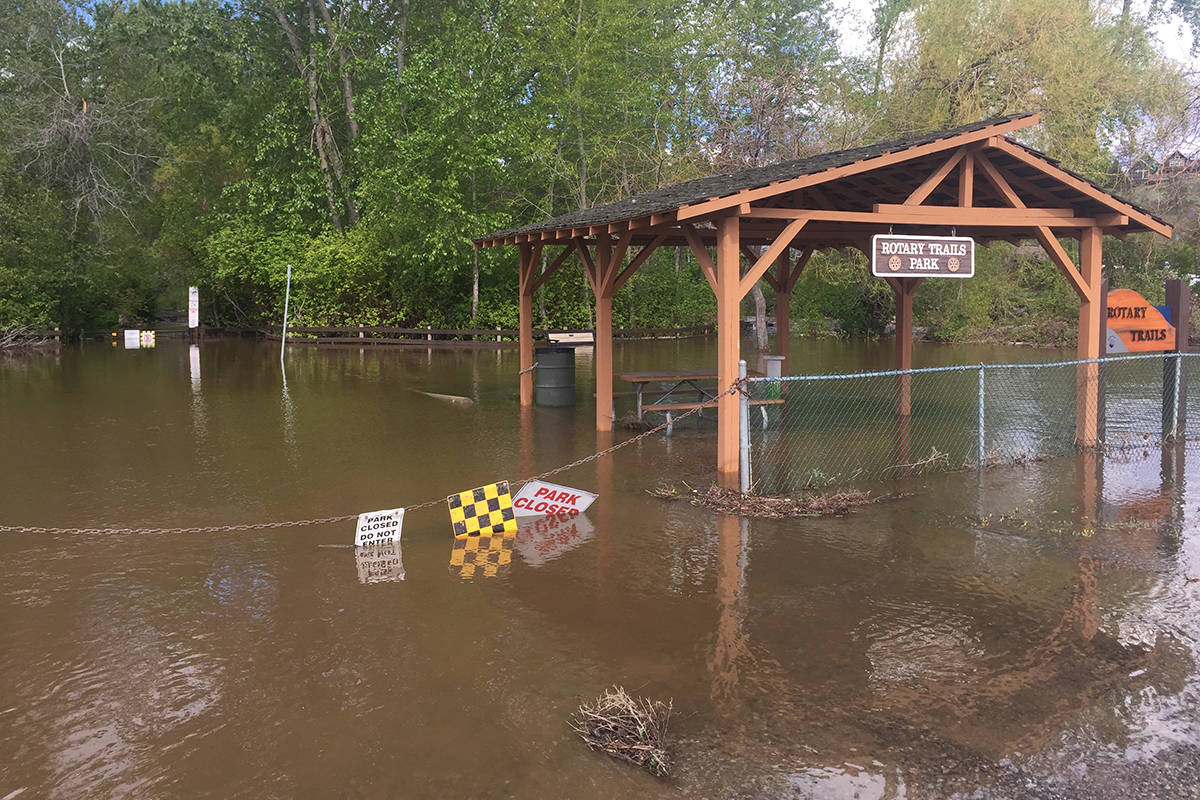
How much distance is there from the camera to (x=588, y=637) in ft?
17.5

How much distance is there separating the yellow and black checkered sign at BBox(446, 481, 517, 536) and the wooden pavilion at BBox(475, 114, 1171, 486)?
2.53 meters

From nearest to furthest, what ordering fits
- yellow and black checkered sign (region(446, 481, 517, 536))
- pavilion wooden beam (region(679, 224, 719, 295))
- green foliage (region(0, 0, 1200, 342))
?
1. yellow and black checkered sign (region(446, 481, 517, 536))
2. pavilion wooden beam (region(679, 224, 719, 295))
3. green foliage (region(0, 0, 1200, 342))

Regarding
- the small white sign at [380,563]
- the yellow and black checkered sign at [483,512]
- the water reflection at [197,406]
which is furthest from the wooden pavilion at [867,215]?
the water reflection at [197,406]

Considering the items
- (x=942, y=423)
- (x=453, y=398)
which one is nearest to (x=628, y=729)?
(x=942, y=423)

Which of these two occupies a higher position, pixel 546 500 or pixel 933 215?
pixel 933 215

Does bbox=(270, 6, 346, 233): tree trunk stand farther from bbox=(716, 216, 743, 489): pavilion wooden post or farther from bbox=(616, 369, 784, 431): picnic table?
bbox=(716, 216, 743, 489): pavilion wooden post

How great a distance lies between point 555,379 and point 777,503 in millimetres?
7839

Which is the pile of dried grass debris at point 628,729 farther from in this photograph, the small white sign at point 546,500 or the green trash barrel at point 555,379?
the green trash barrel at point 555,379

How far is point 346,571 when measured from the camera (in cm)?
664

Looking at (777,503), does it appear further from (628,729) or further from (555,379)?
(555,379)

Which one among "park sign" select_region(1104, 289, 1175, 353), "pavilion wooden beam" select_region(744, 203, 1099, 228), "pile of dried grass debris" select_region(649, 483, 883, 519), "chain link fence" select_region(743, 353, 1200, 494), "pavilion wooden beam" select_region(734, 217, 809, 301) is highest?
"pavilion wooden beam" select_region(744, 203, 1099, 228)

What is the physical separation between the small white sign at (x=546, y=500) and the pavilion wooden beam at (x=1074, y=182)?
19.2ft

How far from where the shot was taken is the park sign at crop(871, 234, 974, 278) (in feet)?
32.5

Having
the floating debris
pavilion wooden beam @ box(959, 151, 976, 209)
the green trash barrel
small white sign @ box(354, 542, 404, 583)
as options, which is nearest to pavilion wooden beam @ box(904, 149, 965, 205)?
pavilion wooden beam @ box(959, 151, 976, 209)
